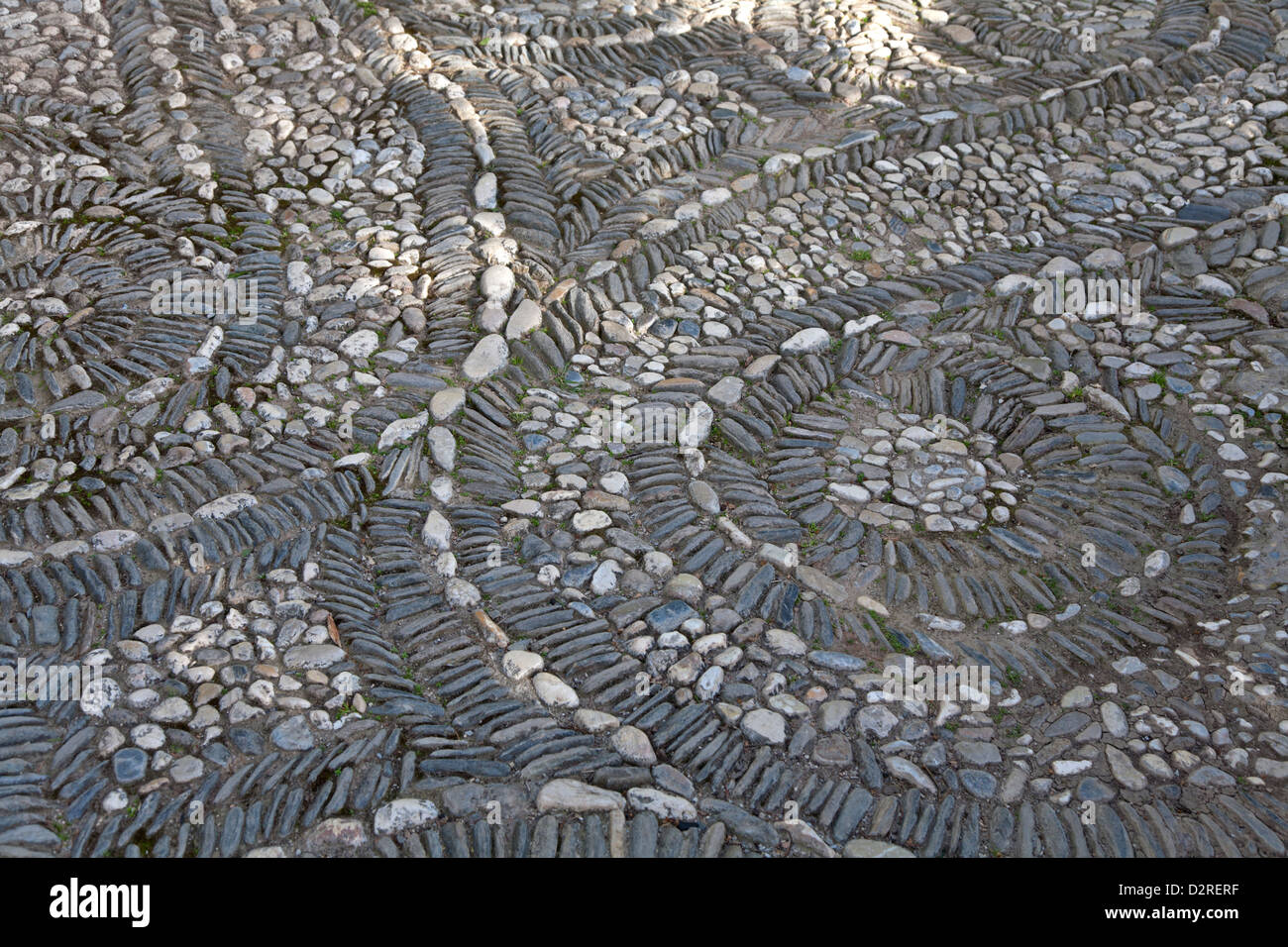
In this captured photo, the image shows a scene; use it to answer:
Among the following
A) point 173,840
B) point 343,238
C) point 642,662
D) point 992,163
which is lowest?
point 173,840

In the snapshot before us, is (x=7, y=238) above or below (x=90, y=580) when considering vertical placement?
above

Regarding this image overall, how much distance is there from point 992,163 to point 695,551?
12.7 feet

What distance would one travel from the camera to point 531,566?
4.75 m

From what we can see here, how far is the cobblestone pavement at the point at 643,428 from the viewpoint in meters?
3.98

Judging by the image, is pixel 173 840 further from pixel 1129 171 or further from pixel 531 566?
pixel 1129 171

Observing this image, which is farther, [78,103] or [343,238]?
[78,103]

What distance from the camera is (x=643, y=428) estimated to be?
212 inches

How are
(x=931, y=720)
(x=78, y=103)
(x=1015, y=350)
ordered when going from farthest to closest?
(x=78, y=103), (x=1015, y=350), (x=931, y=720)

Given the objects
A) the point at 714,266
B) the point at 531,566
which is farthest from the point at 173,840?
the point at 714,266

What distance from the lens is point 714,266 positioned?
20.5 ft

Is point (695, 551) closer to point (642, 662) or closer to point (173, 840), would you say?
point (642, 662)

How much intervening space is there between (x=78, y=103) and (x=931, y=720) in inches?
253

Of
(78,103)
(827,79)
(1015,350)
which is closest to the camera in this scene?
(1015,350)

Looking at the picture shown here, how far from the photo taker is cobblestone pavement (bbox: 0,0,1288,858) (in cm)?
398
